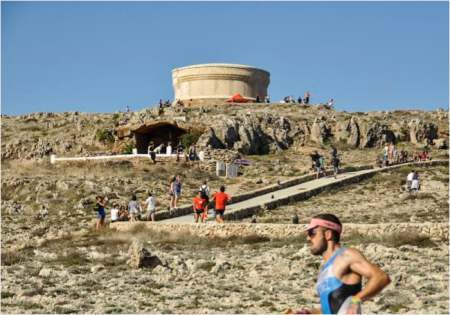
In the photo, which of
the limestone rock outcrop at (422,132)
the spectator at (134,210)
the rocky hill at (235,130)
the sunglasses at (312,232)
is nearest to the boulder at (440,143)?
the rocky hill at (235,130)

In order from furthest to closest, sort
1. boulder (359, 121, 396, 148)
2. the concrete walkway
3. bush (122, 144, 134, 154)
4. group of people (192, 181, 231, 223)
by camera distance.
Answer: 1. boulder (359, 121, 396, 148)
2. bush (122, 144, 134, 154)
3. the concrete walkway
4. group of people (192, 181, 231, 223)

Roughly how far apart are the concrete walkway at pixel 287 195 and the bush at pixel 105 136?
57.8 feet

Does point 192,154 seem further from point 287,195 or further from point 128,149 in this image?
point 287,195

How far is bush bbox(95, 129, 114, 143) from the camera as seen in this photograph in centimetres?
5120

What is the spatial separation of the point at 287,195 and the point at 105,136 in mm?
21860

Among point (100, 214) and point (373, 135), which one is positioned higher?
point (373, 135)

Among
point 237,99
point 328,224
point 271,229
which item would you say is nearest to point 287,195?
point 271,229

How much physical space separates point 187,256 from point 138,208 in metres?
7.63

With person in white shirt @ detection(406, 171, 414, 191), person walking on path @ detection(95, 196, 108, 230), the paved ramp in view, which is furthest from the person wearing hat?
person in white shirt @ detection(406, 171, 414, 191)

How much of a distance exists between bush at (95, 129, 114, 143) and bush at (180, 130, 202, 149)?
222 inches

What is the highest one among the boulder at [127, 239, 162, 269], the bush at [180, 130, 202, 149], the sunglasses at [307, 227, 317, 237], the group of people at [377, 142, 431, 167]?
the bush at [180, 130, 202, 149]

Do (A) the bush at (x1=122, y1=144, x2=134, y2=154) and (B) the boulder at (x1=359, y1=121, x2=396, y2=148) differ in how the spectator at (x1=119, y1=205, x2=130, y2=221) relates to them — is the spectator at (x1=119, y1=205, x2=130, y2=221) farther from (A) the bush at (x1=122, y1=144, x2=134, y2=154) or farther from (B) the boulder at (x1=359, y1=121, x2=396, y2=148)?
(B) the boulder at (x1=359, y1=121, x2=396, y2=148)

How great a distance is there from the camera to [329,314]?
6.50 metres

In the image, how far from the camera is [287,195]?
32656 mm
